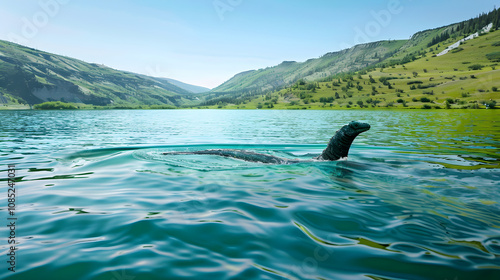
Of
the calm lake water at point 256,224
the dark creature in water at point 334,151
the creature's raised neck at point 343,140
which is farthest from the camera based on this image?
the dark creature in water at point 334,151

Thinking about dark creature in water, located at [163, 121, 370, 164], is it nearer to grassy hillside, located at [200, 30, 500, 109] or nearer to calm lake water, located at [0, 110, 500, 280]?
calm lake water, located at [0, 110, 500, 280]

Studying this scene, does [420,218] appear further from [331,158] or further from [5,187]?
[5,187]

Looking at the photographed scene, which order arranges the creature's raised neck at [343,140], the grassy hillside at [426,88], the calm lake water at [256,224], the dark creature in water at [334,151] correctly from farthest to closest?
the grassy hillside at [426,88]
the dark creature in water at [334,151]
the creature's raised neck at [343,140]
the calm lake water at [256,224]

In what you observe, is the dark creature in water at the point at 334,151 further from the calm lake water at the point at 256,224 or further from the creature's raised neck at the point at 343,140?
the calm lake water at the point at 256,224

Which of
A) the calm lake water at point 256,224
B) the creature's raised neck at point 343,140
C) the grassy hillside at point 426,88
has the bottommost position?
the calm lake water at point 256,224

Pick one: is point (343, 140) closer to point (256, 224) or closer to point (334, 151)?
point (334, 151)

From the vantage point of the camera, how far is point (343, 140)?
10414 mm

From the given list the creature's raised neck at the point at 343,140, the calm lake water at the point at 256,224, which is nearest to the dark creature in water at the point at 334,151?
the creature's raised neck at the point at 343,140

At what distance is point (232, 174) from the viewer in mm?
9430

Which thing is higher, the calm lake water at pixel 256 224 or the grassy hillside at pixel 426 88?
the grassy hillside at pixel 426 88

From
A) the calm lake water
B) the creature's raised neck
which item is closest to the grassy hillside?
the creature's raised neck

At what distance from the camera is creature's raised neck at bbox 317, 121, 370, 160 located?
9.37 m

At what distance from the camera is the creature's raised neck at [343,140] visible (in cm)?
937

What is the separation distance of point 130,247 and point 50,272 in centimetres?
95
